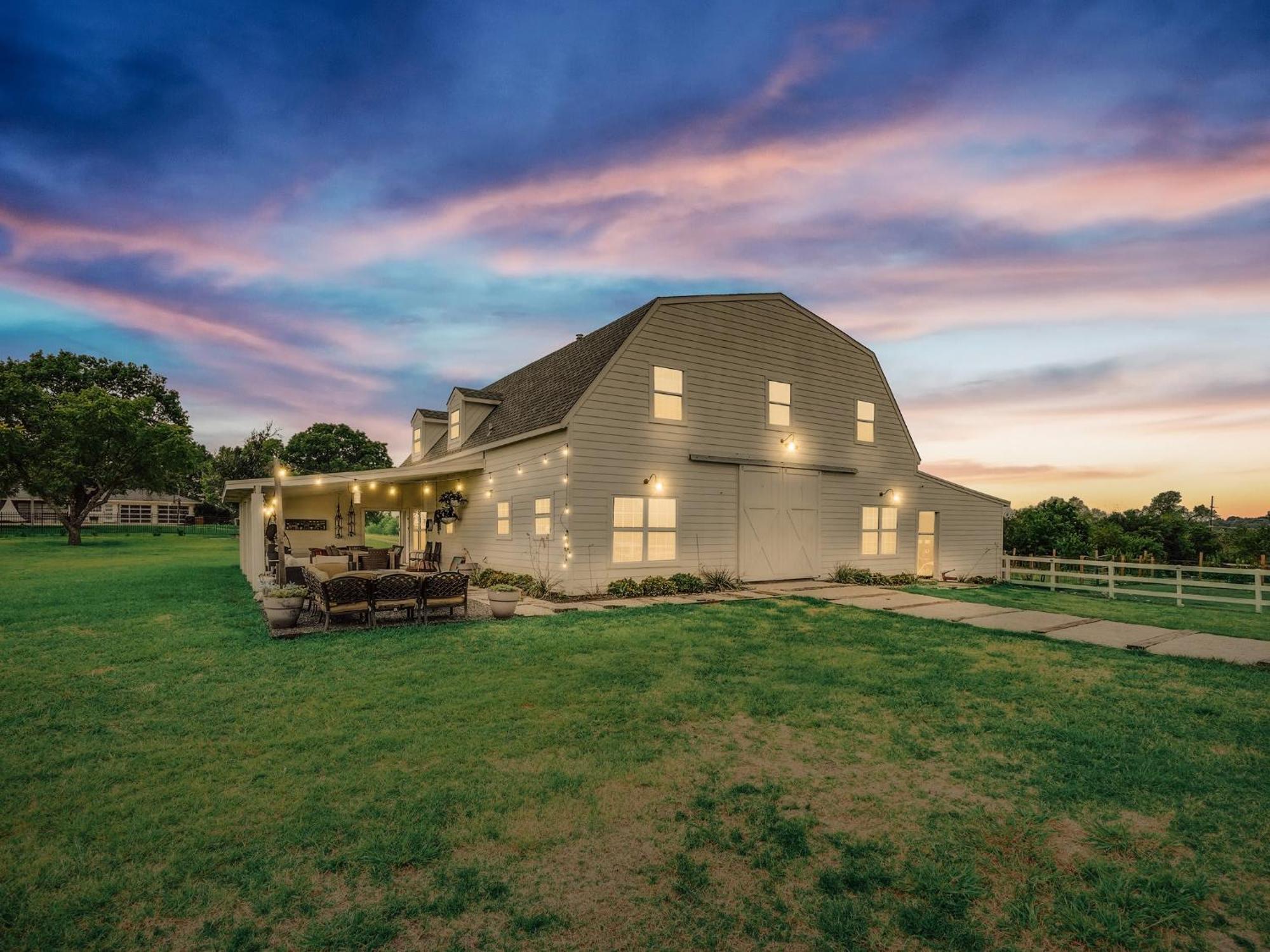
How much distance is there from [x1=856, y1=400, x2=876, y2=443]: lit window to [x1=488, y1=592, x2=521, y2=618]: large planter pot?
12.5m

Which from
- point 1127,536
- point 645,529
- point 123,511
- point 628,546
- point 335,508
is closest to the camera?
point 628,546

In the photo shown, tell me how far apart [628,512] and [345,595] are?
667 centimetres

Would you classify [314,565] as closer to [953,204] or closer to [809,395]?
[809,395]

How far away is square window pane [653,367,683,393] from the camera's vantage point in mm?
14633

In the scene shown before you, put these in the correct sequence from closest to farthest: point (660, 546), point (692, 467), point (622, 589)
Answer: point (622, 589) < point (660, 546) < point (692, 467)

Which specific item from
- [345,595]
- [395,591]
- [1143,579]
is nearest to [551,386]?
[395,591]

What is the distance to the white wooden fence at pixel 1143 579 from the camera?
1440cm

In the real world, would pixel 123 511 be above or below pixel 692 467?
below

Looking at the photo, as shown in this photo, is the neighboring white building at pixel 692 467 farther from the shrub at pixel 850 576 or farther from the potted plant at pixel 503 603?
the potted plant at pixel 503 603

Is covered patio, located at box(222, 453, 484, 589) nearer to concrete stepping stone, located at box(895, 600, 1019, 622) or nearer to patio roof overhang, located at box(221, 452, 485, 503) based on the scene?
patio roof overhang, located at box(221, 452, 485, 503)

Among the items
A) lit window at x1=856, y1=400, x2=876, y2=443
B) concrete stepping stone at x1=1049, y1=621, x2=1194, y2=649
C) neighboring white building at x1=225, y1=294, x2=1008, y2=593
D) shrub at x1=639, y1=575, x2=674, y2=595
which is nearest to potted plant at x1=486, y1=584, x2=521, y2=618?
neighboring white building at x1=225, y1=294, x2=1008, y2=593

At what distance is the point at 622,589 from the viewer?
44.1ft

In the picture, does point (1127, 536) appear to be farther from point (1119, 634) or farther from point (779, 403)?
point (1119, 634)

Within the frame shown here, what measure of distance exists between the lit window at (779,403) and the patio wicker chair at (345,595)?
11.3 m
